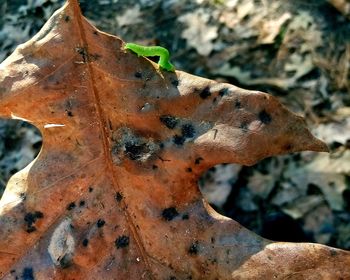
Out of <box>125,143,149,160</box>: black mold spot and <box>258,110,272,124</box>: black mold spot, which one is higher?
<box>258,110,272,124</box>: black mold spot

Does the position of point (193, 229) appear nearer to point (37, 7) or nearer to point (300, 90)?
point (300, 90)

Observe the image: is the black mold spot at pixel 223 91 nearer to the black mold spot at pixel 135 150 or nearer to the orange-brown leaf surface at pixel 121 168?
the orange-brown leaf surface at pixel 121 168

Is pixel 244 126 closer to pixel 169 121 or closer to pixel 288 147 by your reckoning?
pixel 288 147

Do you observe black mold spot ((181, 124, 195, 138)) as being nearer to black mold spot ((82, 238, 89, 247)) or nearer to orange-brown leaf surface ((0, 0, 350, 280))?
orange-brown leaf surface ((0, 0, 350, 280))

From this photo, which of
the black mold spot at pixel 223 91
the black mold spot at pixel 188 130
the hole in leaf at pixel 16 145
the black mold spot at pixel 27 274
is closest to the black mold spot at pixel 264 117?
the black mold spot at pixel 223 91

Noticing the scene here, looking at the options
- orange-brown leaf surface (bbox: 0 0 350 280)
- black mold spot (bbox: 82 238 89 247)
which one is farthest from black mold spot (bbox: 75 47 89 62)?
black mold spot (bbox: 82 238 89 247)

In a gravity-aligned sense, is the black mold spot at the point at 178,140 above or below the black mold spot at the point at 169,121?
below

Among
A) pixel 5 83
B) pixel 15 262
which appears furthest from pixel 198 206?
pixel 5 83
